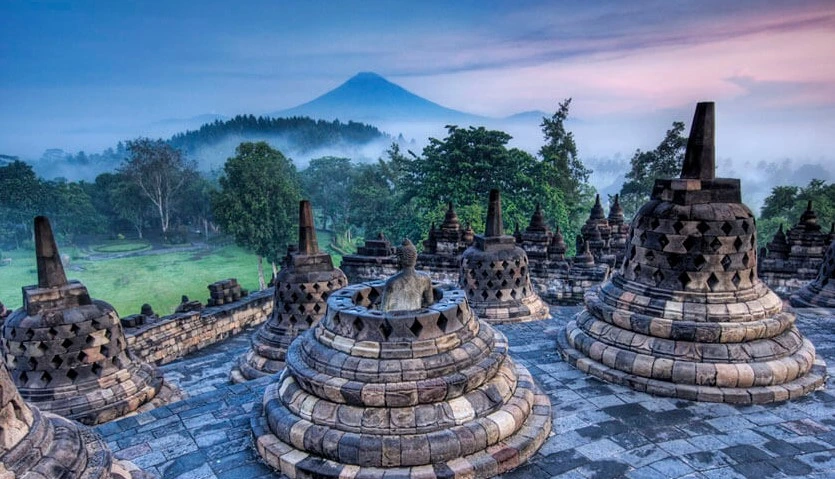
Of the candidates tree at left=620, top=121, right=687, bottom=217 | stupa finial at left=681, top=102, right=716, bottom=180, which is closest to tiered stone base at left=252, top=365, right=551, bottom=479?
stupa finial at left=681, top=102, right=716, bottom=180

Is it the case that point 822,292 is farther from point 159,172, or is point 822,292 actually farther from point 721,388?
point 159,172

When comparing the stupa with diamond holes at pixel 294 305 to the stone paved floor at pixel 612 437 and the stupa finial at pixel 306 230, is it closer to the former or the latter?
the stupa finial at pixel 306 230

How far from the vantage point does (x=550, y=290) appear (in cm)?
1881

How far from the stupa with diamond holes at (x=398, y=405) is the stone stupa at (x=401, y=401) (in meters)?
0.01

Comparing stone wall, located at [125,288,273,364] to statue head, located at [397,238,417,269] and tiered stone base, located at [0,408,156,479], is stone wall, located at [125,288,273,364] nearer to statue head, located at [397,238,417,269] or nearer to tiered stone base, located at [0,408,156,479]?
tiered stone base, located at [0,408,156,479]

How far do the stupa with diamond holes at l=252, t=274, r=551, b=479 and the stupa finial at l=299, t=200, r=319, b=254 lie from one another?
18.4 feet

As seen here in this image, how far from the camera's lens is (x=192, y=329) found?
45.4 feet

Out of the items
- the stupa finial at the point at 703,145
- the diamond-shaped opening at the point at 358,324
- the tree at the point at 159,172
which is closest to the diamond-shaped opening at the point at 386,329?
the diamond-shaped opening at the point at 358,324

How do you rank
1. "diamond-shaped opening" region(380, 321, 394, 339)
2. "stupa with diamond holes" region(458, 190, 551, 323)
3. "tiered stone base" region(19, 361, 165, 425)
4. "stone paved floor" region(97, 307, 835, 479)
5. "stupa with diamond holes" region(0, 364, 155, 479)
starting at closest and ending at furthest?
"stupa with diamond holes" region(0, 364, 155, 479), "stone paved floor" region(97, 307, 835, 479), "diamond-shaped opening" region(380, 321, 394, 339), "tiered stone base" region(19, 361, 165, 425), "stupa with diamond holes" region(458, 190, 551, 323)

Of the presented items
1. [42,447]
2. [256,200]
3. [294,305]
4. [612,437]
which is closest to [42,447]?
[42,447]

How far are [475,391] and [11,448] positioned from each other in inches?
156

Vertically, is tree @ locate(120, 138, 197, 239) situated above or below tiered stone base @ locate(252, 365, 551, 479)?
above

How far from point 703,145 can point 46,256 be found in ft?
34.0

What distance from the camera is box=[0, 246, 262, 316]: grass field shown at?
3466cm
